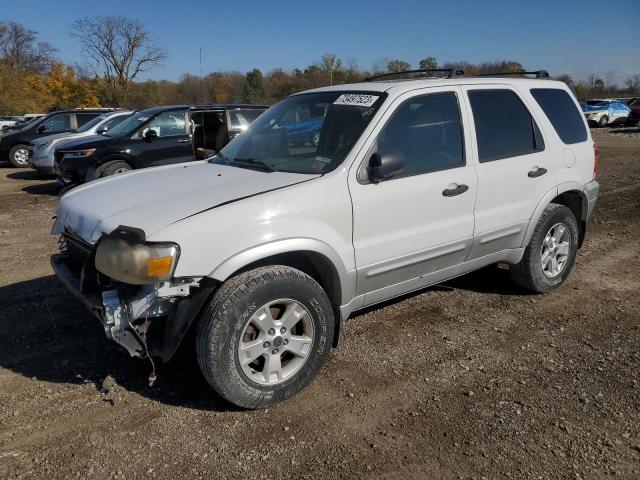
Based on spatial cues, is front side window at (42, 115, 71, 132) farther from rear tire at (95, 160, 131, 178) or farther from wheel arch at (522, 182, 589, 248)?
wheel arch at (522, 182, 589, 248)

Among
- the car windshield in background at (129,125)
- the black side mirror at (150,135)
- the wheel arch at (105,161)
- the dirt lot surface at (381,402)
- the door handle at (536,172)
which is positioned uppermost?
the car windshield in background at (129,125)

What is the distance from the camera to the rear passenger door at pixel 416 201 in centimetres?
334

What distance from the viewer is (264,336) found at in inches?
118

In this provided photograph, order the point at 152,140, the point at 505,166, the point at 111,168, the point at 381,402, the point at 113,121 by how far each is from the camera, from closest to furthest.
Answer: the point at 381,402
the point at 505,166
the point at 111,168
the point at 152,140
the point at 113,121

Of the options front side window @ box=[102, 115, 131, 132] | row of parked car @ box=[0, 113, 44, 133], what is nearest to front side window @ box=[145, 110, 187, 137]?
front side window @ box=[102, 115, 131, 132]

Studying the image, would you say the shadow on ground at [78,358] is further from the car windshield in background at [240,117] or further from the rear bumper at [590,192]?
the car windshield in background at [240,117]

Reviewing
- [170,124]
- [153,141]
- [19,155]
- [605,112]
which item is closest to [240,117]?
[170,124]

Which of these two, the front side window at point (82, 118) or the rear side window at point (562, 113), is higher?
the front side window at point (82, 118)

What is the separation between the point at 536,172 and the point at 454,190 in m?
1.03

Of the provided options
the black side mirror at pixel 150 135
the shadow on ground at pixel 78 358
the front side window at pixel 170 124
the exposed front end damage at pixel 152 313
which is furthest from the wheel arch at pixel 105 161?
the exposed front end damage at pixel 152 313

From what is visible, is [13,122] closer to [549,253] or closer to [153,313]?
[153,313]

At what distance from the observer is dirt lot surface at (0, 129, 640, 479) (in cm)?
261

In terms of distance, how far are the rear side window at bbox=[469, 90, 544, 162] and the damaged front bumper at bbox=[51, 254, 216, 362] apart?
2.43m

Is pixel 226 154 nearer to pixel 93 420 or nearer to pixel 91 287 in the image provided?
pixel 91 287
